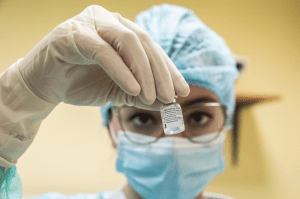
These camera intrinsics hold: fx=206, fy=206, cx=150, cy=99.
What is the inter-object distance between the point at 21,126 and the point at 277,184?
1.68 metres

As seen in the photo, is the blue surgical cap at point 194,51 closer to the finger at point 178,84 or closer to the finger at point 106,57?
the finger at point 178,84

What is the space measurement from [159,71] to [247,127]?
127 cm

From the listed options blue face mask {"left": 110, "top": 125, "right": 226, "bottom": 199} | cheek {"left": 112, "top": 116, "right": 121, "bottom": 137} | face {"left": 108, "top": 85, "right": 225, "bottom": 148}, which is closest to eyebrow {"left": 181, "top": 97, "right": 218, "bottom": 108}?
face {"left": 108, "top": 85, "right": 225, "bottom": 148}

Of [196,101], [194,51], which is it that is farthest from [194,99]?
[194,51]

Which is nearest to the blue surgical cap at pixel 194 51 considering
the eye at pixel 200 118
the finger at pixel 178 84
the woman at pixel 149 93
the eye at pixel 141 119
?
the woman at pixel 149 93

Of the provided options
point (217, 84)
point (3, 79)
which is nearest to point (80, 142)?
point (3, 79)

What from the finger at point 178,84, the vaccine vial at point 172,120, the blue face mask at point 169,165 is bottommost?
the blue face mask at point 169,165

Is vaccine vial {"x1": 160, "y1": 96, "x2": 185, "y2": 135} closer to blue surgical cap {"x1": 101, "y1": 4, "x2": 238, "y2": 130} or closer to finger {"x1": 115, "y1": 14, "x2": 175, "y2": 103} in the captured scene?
finger {"x1": 115, "y1": 14, "x2": 175, "y2": 103}

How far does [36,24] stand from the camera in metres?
1.22

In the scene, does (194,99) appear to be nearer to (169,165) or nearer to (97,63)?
(169,165)

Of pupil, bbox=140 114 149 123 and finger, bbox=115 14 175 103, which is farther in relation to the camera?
pupil, bbox=140 114 149 123

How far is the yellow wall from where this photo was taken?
4.52ft

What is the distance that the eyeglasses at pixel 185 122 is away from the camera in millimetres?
952

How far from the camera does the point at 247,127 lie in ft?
5.07
